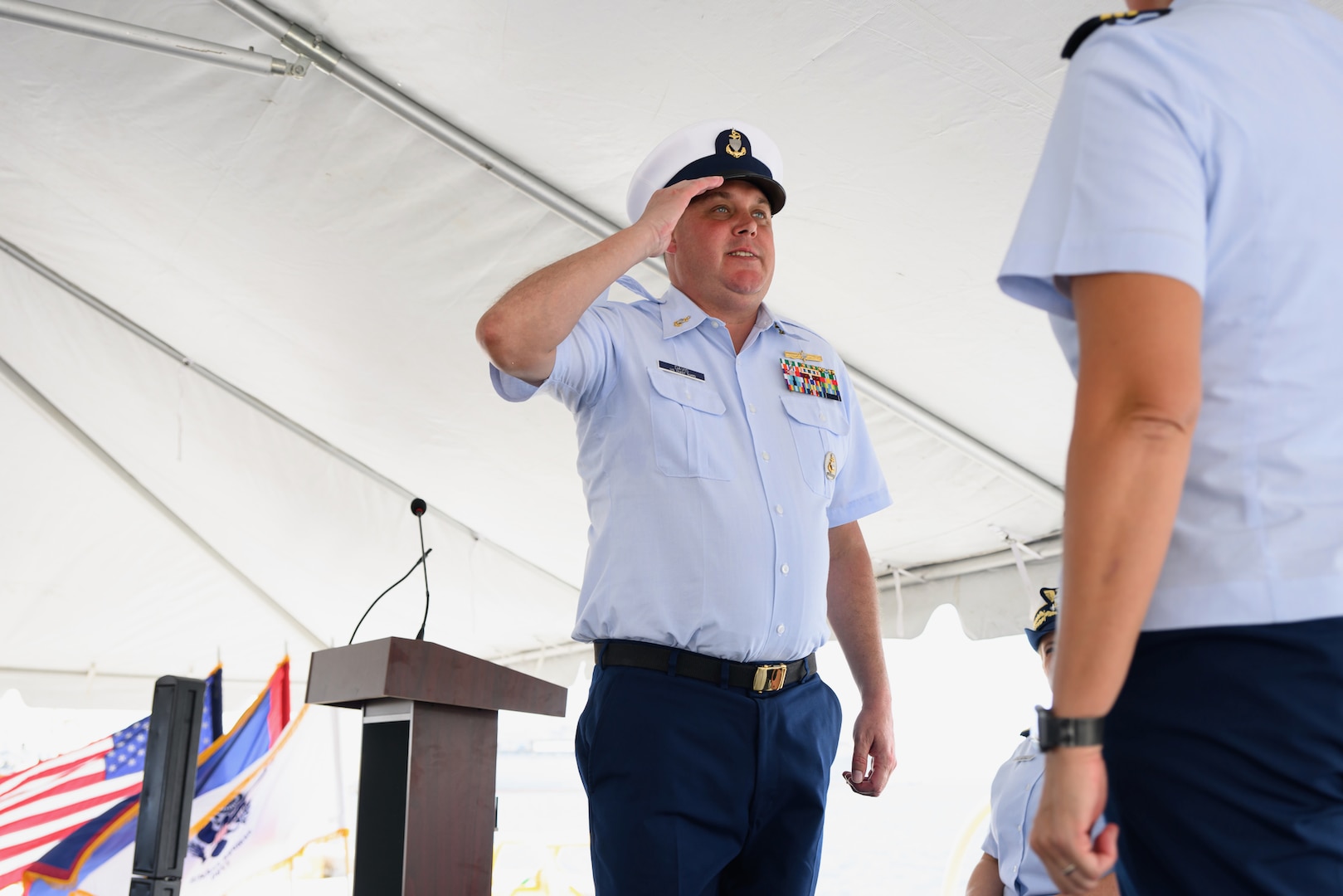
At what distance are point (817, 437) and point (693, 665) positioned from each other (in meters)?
0.46

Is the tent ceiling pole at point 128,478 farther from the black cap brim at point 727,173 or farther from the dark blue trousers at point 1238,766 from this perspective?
the dark blue trousers at point 1238,766

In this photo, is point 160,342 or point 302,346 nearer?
point 302,346

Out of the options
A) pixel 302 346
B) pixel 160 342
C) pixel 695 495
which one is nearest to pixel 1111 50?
pixel 695 495

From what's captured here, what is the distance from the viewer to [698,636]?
4.48 ft

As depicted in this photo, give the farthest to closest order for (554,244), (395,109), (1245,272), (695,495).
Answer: (554,244) → (395,109) → (695,495) → (1245,272)

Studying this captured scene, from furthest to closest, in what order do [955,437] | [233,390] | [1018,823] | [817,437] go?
[233,390] → [955,437] → [1018,823] → [817,437]

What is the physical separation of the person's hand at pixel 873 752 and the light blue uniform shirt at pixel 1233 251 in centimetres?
100

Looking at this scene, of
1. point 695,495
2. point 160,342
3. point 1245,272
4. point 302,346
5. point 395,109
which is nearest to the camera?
point 1245,272

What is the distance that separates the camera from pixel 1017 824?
2162 mm

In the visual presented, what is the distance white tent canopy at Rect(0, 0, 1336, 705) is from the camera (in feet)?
7.59

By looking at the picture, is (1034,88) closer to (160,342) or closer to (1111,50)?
(1111,50)

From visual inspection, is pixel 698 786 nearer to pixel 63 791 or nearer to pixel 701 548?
pixel 701 548

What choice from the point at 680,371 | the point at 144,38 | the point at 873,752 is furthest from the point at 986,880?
the point at 144,38

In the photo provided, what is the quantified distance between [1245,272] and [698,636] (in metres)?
0.86
